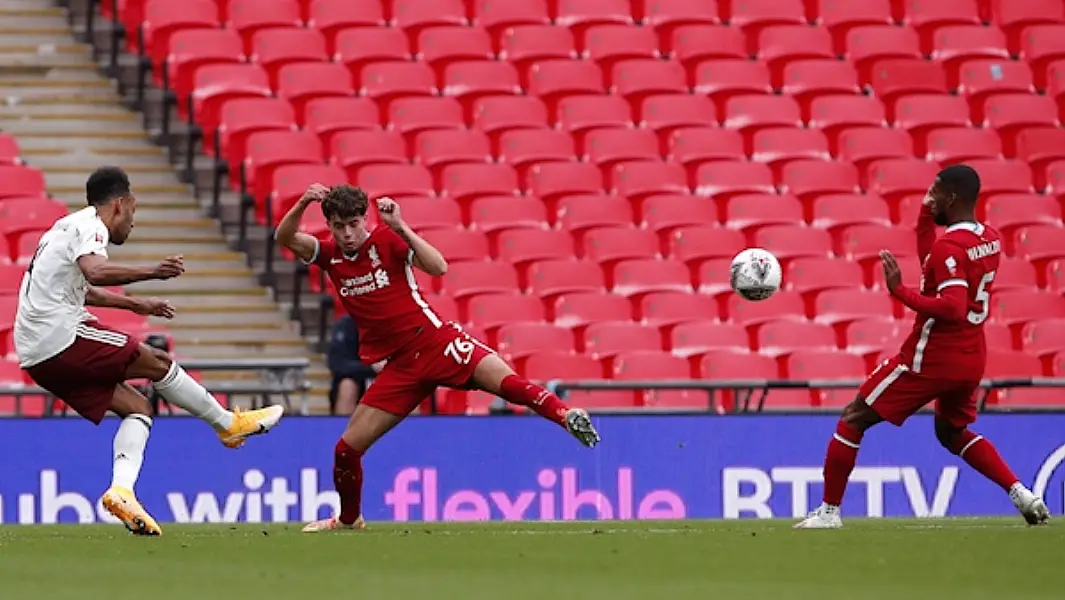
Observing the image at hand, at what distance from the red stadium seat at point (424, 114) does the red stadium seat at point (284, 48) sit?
1.03m

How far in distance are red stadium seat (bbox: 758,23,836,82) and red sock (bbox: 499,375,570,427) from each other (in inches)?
415

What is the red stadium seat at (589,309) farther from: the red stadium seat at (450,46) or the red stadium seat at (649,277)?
the red stadium seat at (450,46)

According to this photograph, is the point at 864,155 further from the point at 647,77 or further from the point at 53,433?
the point at 53,433

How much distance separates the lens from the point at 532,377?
16.8 meters

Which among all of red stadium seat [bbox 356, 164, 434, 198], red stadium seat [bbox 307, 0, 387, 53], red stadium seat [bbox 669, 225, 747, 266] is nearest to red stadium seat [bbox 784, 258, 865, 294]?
red stadium seat [bbox 669, 225, 747, 266]

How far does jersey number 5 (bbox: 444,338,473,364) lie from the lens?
38.6ft


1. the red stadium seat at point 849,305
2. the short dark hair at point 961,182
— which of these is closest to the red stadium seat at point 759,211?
the red stadium seat at point 849,305

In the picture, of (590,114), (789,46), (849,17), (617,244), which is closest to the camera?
(617,244)

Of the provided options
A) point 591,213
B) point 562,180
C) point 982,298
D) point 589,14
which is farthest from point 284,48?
point 982,298

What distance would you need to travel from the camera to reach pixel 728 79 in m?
21.2

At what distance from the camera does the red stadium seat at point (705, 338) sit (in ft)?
57.2

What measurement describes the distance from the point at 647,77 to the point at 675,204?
6.93ft

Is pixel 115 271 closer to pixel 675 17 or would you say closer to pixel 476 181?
pixel 476 181

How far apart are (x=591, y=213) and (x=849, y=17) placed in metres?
4.69
